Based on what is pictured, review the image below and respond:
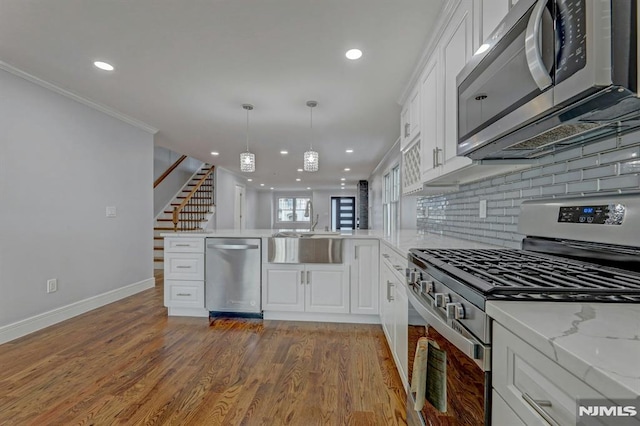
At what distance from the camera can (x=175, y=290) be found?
3410 mm

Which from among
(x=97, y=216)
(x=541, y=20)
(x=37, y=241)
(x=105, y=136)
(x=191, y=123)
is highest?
(x=191, y=123)

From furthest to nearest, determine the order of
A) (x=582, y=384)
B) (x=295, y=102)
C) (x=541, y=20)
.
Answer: (x=295, y=102)
(x=541, y=20)
(x=582, y=384)

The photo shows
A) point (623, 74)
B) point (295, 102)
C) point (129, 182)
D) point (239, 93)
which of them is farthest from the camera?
point (129, 182)

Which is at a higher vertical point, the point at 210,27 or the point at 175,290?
the point at 210,27

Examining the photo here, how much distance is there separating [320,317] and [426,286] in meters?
2.21

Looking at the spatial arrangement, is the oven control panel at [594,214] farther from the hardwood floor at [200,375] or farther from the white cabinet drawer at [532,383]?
the hardwood floor at [200,375]

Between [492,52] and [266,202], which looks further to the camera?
[266,202]

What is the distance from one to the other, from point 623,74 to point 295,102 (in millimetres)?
3130

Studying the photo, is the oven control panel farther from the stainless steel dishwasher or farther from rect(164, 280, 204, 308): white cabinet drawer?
rect(164, 280, 204, 308): white cabinet drawer

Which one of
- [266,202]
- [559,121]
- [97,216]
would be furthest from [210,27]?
[266,202]

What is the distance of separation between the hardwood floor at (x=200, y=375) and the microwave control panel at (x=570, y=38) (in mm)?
1762

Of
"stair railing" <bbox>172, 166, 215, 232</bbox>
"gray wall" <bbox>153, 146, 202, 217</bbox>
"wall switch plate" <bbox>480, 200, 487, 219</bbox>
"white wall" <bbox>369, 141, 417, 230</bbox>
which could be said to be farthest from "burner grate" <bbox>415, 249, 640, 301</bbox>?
"gray wall" <bbox>153, 146, 202, 217</bbox>

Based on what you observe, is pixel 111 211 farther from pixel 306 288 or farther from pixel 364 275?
pixel 364 275

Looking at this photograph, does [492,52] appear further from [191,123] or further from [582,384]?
[191,123]
